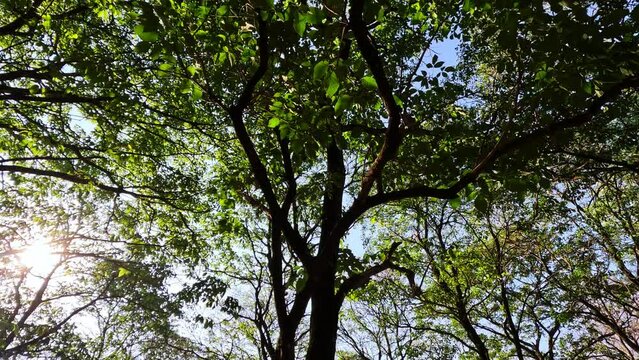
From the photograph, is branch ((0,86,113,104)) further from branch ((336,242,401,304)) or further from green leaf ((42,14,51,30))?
branch ((336,242,401,304))

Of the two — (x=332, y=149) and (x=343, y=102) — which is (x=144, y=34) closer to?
(x=343, y=102)

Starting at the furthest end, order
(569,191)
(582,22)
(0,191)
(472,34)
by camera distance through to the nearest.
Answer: (569,191)
(0,191)
(472,34)
(582,22)

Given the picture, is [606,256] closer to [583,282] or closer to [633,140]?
[583,282]

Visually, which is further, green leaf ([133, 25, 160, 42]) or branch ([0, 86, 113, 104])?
branch ([0, 86, 113, 104])

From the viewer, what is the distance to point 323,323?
16.4 ft

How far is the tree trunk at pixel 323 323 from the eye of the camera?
4816 millimetres

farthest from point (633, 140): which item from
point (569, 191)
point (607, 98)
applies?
point (607, 98)

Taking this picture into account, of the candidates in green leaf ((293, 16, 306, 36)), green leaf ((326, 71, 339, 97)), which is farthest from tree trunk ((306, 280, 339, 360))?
green leaf ((293, 16, 306, 36))

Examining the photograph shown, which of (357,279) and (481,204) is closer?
(481,204)

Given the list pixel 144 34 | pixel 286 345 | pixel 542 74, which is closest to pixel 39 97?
pixel 144 34

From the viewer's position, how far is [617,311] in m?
13.4

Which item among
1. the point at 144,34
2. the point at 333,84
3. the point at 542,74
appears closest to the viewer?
the point at 144,34

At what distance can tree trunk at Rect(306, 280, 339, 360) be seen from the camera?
15.8 feet

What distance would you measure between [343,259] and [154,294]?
30.6 feet
